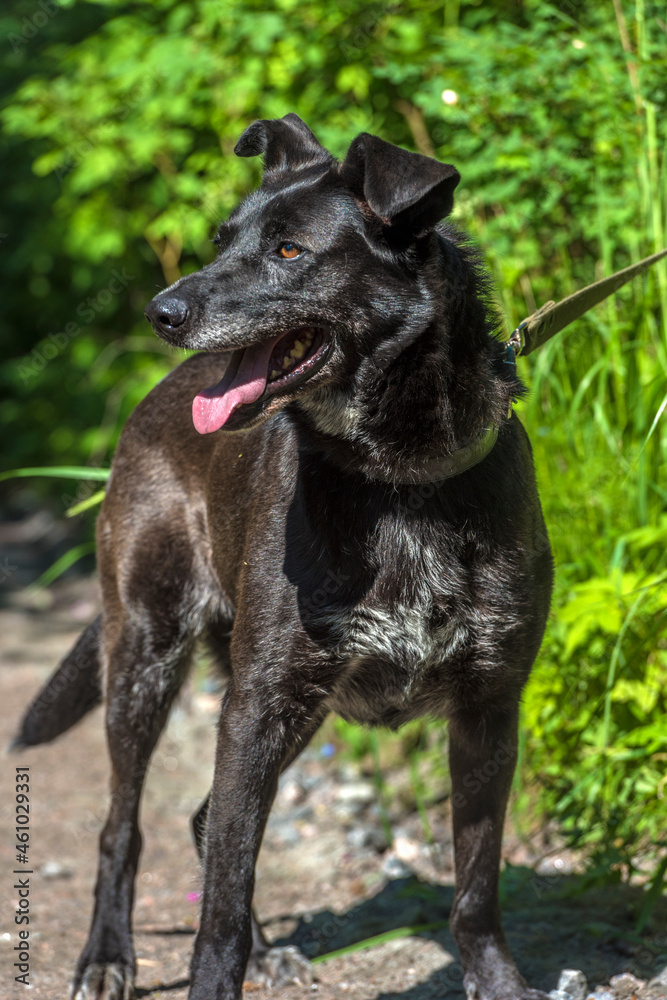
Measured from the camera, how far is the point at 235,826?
7.72 feet

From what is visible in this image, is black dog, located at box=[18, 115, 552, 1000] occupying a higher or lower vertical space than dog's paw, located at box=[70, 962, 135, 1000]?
higher

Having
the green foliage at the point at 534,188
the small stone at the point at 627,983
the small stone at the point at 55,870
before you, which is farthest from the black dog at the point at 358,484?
the small stone at the point at 55,870

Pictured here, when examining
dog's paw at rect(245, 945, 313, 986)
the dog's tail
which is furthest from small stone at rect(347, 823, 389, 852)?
the dog's tail

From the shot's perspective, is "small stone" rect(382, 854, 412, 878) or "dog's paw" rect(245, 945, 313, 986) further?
"small stone" rect(382, 854, 412, 878)

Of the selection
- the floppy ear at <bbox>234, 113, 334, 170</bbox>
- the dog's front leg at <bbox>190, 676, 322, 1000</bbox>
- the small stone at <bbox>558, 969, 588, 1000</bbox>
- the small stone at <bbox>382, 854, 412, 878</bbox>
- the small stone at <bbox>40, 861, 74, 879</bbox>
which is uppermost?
the floppy ear at <bbox>234, 113, 334, 170</bbox>

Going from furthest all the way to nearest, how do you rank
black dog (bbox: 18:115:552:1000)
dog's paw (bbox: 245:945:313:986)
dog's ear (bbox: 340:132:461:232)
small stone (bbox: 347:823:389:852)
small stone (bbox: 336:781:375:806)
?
Result: small stone (bbox: 336:781:375:806) < small stone (bbox: 347:823:389:852) < dog's paw (bbox: 245:945:313:986) < black dog (bbox: 18:115:552:1000) < dog's ear (bbox: 340:132:461:232)

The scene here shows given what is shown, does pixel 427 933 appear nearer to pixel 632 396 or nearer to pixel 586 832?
pixel 586 832

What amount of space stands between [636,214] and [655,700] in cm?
199

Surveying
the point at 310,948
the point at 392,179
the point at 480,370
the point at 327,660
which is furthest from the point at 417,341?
the point at 310,948

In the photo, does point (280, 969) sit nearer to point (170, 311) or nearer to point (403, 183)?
point (170, 311)

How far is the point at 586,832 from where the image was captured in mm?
3242

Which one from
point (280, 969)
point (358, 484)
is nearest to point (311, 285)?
point (358, 484)

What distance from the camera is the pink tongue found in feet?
7.36

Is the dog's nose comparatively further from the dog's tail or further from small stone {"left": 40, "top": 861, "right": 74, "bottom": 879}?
small stone {"left": 40, "top": 861, "right": 74, "bottom": 879}
